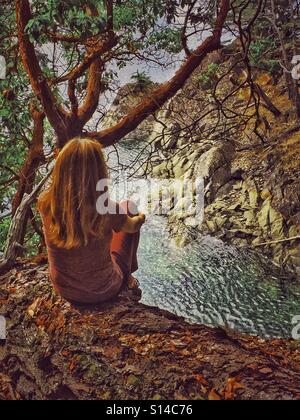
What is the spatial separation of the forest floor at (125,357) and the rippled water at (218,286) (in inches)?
55.2

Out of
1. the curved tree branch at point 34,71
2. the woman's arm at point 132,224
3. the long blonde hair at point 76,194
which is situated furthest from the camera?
the curved tree branch at point 34,71

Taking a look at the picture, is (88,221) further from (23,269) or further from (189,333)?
(23,269)

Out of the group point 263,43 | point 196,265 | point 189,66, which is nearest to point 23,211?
point 189,66

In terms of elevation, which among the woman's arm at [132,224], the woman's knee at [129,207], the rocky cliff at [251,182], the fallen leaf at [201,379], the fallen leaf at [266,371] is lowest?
the fallen leaf at [201,379]

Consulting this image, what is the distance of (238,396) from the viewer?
1.84 metres

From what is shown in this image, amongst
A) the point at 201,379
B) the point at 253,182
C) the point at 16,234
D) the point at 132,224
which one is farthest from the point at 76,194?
the point at 253,182

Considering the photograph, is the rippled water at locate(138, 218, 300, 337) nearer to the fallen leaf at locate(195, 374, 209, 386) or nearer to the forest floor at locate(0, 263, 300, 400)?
the forest floor at locate(0, 263, 300, 400)

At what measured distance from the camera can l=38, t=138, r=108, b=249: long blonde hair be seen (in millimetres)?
2146

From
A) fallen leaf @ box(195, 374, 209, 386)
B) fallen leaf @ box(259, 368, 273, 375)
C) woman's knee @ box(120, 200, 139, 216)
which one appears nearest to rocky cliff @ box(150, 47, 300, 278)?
woman's knee @ box(120, 200, 139, 216)

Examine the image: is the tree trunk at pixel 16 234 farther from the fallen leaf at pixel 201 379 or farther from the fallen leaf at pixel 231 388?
the fallen leaf at pixel 231 388

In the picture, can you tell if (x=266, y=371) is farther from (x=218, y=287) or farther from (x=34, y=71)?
(x=218, y=287)

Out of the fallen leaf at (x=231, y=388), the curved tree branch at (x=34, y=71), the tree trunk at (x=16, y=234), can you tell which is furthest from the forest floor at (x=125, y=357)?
the curved tree branch at (x=34, y=71)

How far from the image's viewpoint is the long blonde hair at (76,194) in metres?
2.15

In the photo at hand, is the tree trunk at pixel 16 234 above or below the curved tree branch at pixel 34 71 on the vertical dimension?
below
